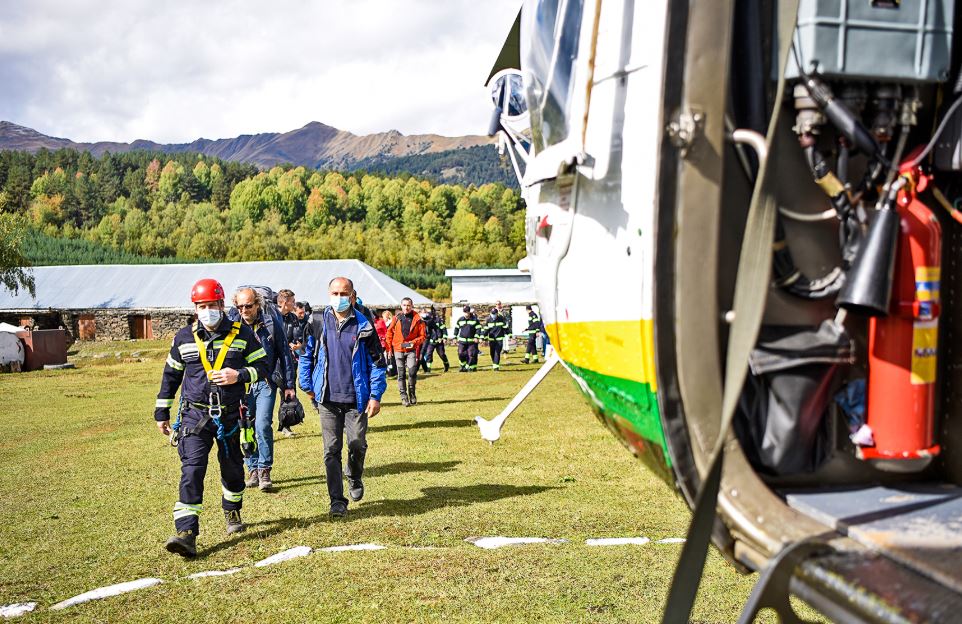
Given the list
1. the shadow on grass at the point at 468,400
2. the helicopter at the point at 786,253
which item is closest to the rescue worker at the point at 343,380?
the helicopter at the point at 786,253

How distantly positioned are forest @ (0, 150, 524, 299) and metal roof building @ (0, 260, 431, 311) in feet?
68.3

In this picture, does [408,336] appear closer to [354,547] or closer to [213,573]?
[354,547]

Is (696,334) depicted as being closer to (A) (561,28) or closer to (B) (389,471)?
(A) (561,28)

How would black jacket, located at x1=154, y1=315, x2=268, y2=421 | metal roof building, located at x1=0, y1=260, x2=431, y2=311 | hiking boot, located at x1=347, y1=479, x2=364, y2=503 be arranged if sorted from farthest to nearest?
metal roof building, located at x1=0, y1=260, x2=431, y2=311, hiking boot, located at x1=347, y1=479, x2=364, y2=503, black jacket, located at x1=154, y1=315, x2=268, y2=421

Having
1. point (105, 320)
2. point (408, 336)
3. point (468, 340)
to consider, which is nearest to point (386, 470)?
point (408, 336)

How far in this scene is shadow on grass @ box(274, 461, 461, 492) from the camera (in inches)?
373

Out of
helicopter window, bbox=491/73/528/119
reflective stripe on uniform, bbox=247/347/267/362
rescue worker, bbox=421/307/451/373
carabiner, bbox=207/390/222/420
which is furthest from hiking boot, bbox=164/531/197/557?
rescue worker, bbox=421/307/451/373

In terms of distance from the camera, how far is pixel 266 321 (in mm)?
9516

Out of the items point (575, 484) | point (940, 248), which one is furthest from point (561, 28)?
point (575, 484)

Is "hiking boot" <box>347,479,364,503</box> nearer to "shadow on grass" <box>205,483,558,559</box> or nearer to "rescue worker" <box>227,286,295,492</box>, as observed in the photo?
"shadow on grass" <box>205,483,558,559</box>

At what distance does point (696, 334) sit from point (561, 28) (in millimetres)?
1180

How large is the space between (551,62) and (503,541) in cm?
458

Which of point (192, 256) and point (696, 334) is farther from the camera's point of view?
point (192, 256)

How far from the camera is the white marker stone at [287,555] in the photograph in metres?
6.55
